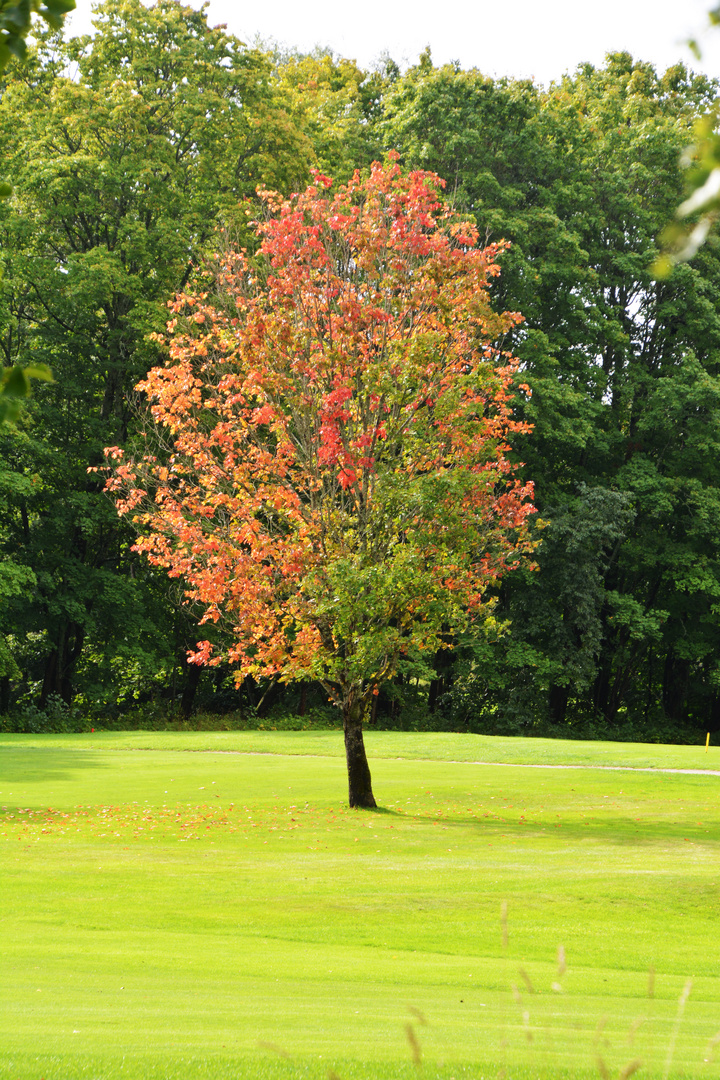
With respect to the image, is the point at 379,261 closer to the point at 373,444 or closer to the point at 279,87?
the point at 373,444

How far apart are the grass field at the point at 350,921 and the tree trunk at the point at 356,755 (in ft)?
1.68

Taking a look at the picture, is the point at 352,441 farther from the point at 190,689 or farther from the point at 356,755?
the point at 190,689

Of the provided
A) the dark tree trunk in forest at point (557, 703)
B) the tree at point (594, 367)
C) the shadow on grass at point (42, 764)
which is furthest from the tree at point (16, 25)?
the dark tree trunk in forest at point (557, 703)

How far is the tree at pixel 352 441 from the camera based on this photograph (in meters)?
17.4

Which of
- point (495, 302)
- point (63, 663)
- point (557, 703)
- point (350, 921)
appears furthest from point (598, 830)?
point (495, 302)

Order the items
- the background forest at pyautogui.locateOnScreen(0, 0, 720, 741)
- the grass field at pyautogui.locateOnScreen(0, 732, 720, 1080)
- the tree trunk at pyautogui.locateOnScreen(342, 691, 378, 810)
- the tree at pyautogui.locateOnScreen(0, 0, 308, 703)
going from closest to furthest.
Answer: the grass field at pyautogui.locateOnScreen(0, 732, 720, 1080) < the tree trunk at pyautogui.locateOnScreen(342, 691, 378, 810) < the tree at pyautogui.locateOnScreen(0, 0, 308, 703) < the background forest at pyautogui.locateOnScreen(0, 0, 720, 741)

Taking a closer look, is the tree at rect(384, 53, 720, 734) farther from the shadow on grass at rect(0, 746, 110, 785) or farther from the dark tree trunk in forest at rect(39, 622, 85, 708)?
the shadow on grass at rect(0, 746, 110, 785)

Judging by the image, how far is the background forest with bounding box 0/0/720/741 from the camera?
35.7 m

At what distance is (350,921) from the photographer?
1126 centimetres

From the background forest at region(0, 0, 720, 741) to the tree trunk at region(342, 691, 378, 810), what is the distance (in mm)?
17199

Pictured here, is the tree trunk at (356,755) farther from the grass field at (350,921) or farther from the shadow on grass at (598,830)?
the shadow on grass at (598,830)

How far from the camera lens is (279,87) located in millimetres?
38500

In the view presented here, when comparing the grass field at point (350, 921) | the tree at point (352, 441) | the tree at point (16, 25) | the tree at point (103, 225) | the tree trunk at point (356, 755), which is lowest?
the grass field at point (350, 921)

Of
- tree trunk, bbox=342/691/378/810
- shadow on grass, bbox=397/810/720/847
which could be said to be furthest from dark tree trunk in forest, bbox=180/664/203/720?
shadow on grass, bbox=397/810/720/847
